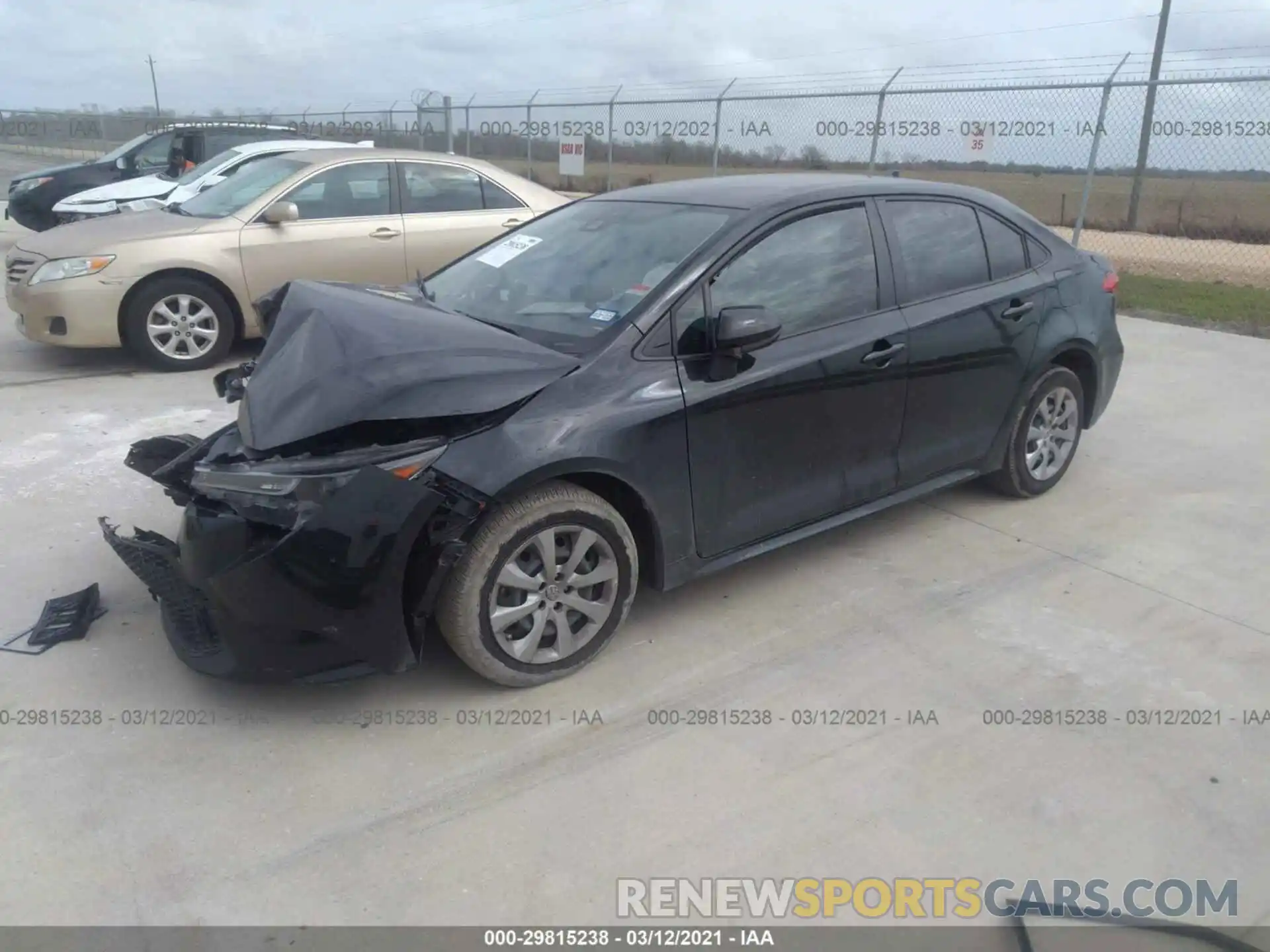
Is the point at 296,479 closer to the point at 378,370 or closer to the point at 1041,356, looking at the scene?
the point at 378,370

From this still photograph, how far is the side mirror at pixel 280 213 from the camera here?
7.10 meters

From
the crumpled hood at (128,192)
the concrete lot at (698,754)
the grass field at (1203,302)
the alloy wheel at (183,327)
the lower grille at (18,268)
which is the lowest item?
the concrete lot at (698,754)

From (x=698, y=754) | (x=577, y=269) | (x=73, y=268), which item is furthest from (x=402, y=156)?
(x=698, y=754)

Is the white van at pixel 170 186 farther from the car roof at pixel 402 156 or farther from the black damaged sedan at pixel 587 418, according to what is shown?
the black damaged sedan at pixel 587 418

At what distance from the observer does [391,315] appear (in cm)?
355

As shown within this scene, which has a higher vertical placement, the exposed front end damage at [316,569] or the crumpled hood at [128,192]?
the crumpled hood at [128,192]

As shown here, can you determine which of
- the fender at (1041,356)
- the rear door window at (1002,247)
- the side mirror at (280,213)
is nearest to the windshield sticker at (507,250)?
the rear door window at (1002,247)

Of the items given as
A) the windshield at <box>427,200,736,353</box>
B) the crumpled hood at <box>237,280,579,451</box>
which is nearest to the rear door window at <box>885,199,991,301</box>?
the windshield at <box>427,200,736,353</box>

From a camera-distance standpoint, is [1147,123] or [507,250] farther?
[1147,123]

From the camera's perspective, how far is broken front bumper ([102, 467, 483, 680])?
2.85m

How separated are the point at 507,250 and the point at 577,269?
0.56 meters

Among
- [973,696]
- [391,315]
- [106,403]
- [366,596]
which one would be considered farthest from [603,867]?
[106,403]

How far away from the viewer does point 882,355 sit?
13.0 ft

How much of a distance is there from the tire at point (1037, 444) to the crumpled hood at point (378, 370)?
8.17 ft
